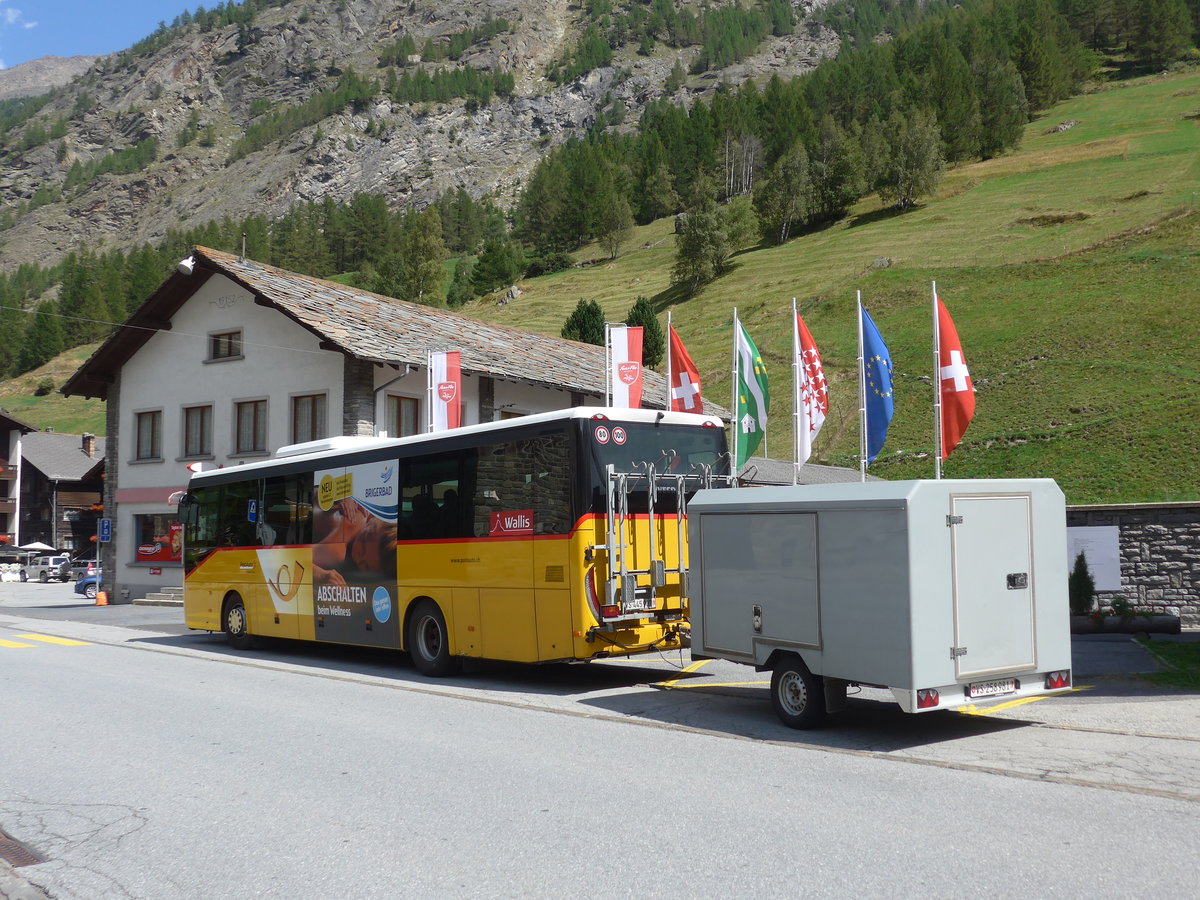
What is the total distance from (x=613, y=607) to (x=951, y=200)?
81.9 meters

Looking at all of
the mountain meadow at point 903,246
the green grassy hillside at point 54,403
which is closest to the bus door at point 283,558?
the mountain meadow at point 903,246

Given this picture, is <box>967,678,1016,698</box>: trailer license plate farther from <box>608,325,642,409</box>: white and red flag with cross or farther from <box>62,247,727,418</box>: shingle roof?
<box>62,247,727,418</box>: shingle roof

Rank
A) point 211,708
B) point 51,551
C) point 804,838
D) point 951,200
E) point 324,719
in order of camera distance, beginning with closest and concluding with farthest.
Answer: point 804,838, point 324,719, point 211,708, point 51,551, point 951,200

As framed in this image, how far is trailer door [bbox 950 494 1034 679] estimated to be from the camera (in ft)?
28.8

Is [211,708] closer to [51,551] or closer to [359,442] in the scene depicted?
[359,442]

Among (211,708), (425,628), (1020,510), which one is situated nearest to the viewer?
(1020,510)

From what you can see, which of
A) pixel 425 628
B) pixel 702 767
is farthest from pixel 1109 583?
pixel 702 767

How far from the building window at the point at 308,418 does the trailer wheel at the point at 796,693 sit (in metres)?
19.3

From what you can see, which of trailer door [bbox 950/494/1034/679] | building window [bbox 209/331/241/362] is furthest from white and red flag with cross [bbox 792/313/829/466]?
building window [bbox 209/331/241/362]

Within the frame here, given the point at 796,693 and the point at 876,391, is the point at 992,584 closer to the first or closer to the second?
the point at 796,693

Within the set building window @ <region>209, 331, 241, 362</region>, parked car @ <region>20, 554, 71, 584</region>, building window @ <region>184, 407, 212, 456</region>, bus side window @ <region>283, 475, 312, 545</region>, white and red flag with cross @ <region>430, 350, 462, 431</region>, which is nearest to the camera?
bus side window @ <region>283, 475, 312, 545</region>

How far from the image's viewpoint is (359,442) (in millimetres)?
16312

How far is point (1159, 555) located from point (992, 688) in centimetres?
1191

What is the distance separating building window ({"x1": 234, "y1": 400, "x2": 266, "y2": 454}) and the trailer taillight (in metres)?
23.6
